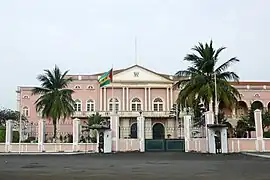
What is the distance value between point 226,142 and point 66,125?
29.5 metres

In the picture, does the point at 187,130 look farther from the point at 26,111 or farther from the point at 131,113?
the point at 26,111

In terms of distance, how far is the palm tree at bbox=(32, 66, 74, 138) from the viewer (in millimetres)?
37000

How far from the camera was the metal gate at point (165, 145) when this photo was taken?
1278 inches

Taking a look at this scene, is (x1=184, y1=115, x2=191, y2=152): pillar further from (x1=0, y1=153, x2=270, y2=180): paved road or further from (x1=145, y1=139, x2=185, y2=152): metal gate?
(x1=0, y1=153, x2=270, y2=180): paved road

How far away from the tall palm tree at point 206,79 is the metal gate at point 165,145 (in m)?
3.24

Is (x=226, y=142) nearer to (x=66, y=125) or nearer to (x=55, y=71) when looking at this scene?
(x=55, y=71)

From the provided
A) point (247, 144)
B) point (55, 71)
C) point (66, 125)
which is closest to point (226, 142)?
point (247, 144)

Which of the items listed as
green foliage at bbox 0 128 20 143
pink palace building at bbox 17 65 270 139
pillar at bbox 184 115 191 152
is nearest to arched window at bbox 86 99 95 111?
pink palace building at bbox 17 65 270 139

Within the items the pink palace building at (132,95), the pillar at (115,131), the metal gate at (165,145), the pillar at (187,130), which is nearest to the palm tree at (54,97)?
the pillar at (115,131)

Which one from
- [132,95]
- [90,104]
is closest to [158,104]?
[132,95]

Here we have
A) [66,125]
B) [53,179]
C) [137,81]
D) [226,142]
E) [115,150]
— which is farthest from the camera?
[137,81]

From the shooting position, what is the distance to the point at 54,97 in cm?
3766

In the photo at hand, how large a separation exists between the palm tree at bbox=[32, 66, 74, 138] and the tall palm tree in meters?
11.8

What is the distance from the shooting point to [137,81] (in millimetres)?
56062
